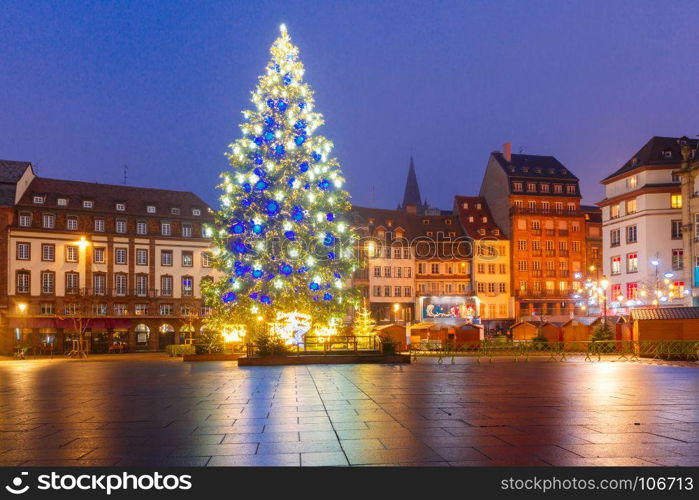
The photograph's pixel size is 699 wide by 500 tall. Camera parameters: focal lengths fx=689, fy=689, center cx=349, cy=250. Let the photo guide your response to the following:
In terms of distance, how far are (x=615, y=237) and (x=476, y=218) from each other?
946 inches

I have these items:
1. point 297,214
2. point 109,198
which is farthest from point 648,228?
point 109,198

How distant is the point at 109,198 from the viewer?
237 feet

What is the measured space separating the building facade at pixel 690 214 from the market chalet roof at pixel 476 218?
31112 millimetres

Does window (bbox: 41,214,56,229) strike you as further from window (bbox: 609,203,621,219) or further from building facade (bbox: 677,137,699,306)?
building facade (bbox: 677,137,699,306)

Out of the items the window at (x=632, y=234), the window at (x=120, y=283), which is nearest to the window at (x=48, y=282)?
the window at (x=120, y=283)

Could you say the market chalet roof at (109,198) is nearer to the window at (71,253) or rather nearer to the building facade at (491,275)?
the window at (71,253)

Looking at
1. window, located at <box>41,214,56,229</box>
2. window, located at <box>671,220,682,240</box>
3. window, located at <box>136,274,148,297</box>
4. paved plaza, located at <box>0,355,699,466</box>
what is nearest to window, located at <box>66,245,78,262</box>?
window, located at <box>41,214,56,229</box>

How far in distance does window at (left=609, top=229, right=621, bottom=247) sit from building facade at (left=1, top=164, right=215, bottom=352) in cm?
3982

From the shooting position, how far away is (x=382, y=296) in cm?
8306

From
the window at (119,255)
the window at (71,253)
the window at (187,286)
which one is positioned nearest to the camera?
the window at (71,253)

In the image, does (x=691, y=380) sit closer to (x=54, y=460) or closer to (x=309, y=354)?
(x=309, y=354)

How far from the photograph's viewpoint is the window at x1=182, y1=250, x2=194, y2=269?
73.9 meters

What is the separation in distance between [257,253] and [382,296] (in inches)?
2198

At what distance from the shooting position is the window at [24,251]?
65250mm
